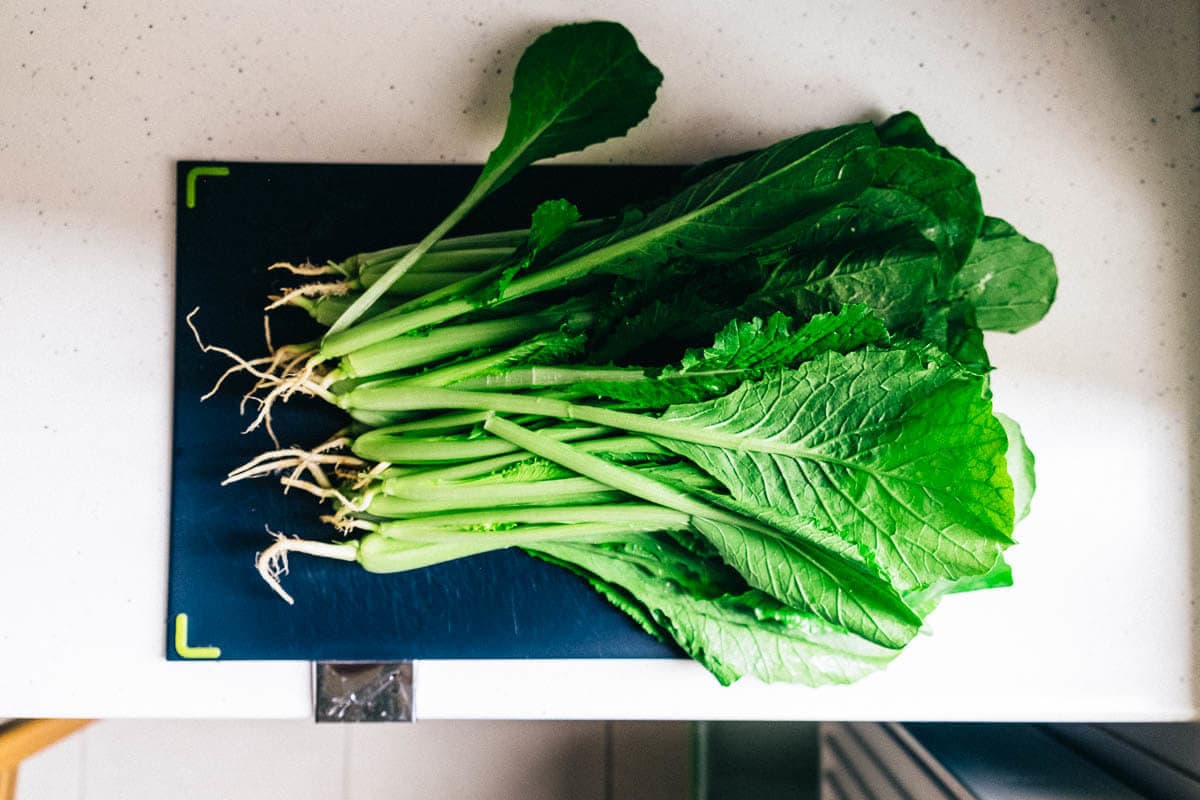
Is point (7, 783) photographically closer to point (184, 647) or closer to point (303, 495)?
point (184, 647)

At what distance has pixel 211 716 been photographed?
0.93m

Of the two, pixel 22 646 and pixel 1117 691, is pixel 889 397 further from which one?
pixel 22 646

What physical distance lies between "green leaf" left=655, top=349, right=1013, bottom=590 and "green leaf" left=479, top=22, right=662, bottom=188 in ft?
1.10

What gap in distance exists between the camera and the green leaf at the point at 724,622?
86 centimetres

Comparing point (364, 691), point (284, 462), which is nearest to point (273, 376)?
point (284, 462)

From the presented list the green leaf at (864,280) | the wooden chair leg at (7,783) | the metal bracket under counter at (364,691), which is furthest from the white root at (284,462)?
the wooden chair leg at (7,783)

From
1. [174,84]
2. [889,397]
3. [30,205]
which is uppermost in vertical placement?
[174,84]

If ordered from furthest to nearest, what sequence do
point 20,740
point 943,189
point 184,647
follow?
point 20,740
point 184,647
point 943,189

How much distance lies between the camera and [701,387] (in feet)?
2.43

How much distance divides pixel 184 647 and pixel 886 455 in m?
0.80

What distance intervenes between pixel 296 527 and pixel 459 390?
0.28 m

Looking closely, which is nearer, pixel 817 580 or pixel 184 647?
pixel 817 580

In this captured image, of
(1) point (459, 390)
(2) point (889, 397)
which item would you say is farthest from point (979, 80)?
(1) point (459, 390)

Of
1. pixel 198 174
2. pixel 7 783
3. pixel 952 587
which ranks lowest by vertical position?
pixel 7 783
